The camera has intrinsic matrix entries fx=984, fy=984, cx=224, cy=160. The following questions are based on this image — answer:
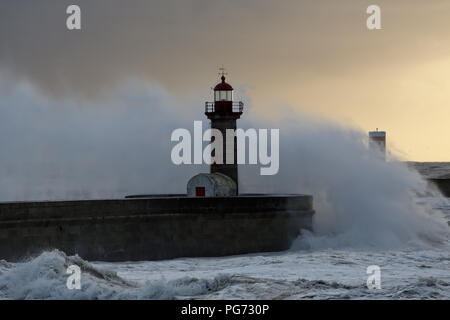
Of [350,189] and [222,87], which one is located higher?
[222,87]

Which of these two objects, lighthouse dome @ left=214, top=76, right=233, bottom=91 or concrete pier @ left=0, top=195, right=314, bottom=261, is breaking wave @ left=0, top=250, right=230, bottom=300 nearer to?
concrete pier @ left=0, top=195, right=314, bottom=261

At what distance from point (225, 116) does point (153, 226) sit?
12.8 ft

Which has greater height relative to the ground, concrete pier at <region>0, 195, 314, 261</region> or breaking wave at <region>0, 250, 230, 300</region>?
concrete pier at <region>0, 195, 314, 261</region>

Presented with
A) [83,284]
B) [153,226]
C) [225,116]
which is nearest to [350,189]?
[225,116]

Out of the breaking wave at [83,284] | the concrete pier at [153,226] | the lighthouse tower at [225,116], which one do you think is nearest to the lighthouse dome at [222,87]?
the lighthouse tower at [225,116]

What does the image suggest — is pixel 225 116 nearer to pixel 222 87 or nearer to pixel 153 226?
pixel 222 87

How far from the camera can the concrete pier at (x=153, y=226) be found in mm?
16250

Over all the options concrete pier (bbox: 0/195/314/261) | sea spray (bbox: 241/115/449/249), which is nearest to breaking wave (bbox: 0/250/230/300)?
concrete pier (bbox: 0/195/314/261)

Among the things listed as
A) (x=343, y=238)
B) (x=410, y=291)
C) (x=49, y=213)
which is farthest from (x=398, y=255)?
(x=49, y=213)

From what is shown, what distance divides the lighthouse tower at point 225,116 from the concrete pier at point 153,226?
6.50 feet

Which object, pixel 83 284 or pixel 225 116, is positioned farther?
pixel 225 116

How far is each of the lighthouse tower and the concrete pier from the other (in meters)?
1.98

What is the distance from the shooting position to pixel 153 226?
17938 mm

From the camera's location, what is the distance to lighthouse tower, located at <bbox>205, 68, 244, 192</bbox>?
20.9m
